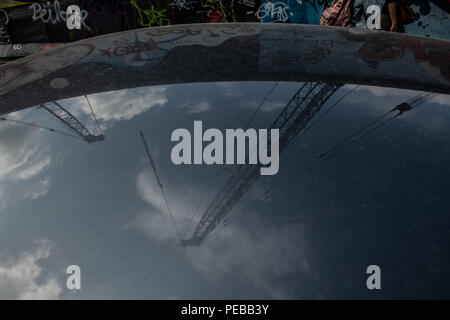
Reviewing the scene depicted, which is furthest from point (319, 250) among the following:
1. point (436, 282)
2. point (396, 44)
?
point (396, 44)

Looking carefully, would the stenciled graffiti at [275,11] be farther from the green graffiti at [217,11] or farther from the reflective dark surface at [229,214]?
the reflective dark surface at [229,214]

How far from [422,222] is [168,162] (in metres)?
0.80

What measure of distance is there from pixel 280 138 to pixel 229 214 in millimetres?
370

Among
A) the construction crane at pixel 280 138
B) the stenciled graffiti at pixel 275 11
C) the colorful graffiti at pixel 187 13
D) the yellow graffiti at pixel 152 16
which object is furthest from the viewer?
the stenciled graffiti at pixel 275 11

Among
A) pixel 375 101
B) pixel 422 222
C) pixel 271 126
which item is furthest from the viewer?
pixel 375 101

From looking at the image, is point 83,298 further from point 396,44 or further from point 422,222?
point 396,44

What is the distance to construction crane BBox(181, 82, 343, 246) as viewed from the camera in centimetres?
92

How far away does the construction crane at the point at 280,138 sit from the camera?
0.92 metres

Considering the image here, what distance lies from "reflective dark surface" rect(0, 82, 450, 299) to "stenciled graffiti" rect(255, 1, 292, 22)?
811cm

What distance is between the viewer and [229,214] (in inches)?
36.6

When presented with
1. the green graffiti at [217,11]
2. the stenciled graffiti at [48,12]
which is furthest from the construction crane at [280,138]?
the stenciled graffiti at [48,12]

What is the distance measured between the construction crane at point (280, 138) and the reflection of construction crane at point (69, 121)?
535mm

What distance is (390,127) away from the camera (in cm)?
120
